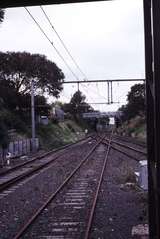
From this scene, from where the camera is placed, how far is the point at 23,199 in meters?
15.6

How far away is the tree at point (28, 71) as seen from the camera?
65.3m

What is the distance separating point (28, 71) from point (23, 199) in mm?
53409

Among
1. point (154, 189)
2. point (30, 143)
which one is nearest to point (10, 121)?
point (30, 143)

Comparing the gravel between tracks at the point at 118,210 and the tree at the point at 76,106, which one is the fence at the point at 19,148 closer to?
the gravel between tracks at the point at 118,210

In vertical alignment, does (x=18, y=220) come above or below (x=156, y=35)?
below

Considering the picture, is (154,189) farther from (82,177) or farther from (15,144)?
(15,144)

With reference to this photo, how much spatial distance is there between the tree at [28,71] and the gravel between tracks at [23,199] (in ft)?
139

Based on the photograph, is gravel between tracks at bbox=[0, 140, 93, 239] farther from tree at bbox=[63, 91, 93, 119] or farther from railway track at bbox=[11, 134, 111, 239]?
tree at bbox=[63, 91, 93, 119]

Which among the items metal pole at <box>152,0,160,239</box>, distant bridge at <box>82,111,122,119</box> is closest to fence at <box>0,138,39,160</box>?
metal pole at <box>152,0,160,239</box>

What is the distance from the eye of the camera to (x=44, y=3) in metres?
8.92

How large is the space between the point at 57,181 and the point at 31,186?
1765mm

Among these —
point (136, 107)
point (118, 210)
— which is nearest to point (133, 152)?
point (118, 210)

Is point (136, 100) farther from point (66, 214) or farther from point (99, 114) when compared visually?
point (66, 214)

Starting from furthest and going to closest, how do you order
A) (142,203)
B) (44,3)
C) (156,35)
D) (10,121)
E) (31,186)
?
(10,121) → (31,186) → (142,203) → (44,3) → (156,35)
